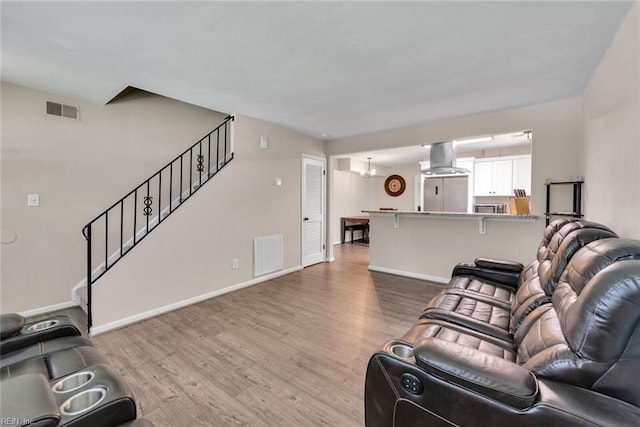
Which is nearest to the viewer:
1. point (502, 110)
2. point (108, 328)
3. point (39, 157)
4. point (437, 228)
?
point (108, 328)

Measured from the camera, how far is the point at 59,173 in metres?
3.18

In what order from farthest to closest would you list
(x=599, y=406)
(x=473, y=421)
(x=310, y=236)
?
(x=310, y=236)
(x=473, y=421)
(x=599, y=406)

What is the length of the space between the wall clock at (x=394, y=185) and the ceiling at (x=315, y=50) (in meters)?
4.91

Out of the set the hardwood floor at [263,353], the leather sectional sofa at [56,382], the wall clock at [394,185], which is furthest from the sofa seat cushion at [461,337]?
the wall clock at [394,185]

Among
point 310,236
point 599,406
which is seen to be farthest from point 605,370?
point 310,236

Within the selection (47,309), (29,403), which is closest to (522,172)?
(29,403)

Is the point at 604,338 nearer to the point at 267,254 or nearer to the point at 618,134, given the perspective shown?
the point at 618,134

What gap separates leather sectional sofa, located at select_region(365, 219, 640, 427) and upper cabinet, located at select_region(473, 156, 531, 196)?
5.04m

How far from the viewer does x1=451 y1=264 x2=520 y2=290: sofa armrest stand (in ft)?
8.33

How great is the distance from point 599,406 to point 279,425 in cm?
143

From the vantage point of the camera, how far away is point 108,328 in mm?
2709

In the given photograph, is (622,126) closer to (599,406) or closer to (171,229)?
(599,406)

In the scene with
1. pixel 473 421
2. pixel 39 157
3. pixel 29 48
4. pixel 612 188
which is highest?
pixel 29 48

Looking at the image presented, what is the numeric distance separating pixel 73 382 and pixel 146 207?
244cm
